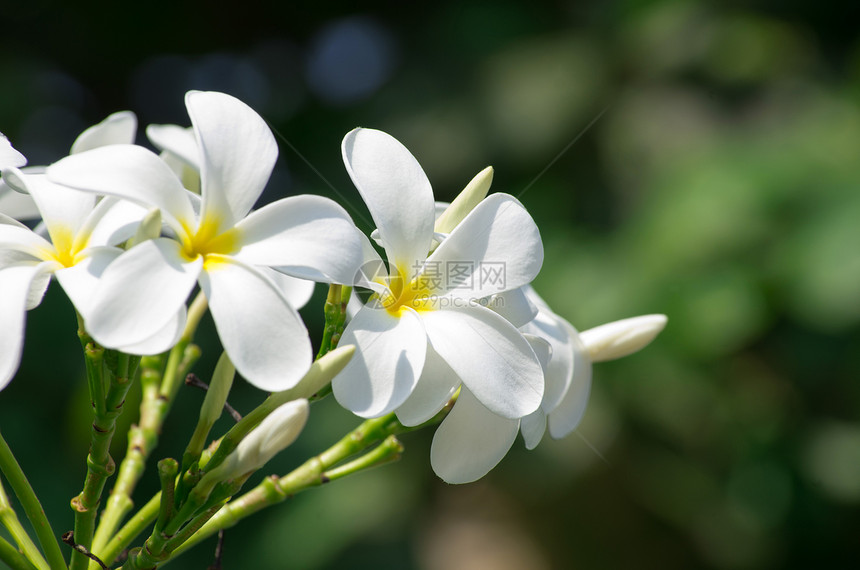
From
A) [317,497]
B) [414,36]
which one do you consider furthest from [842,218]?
[414,36]

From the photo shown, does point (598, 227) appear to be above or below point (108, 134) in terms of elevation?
below

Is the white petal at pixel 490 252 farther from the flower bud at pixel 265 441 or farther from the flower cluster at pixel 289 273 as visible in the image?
the flower bud at pixel 265 441

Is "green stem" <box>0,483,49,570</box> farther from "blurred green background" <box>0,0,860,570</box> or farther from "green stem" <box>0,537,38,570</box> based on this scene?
"blurred green background" <box>0,0,860,570</box>

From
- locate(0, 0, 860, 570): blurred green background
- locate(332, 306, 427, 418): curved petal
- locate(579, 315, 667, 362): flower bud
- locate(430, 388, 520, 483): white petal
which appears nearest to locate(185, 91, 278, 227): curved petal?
locate(332, 306, 427, 418): curved petal

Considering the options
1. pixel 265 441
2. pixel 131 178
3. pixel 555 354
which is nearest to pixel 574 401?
pixel 555 354

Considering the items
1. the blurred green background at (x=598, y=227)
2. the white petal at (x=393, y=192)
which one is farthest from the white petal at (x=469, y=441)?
the blurred green background at (x=598, y=227)

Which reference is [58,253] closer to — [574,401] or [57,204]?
[57,204]

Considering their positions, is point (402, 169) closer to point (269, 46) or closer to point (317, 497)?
point (317, 497)
